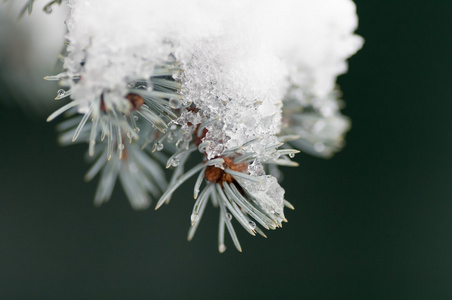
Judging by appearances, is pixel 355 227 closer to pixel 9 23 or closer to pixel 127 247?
pixel 127 247

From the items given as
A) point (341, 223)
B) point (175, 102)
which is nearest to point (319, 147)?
point (175, 102)

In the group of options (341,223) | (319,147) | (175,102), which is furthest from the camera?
(341,223)

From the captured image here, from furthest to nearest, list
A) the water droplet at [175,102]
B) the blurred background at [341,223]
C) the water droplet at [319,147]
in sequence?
the blurred background at [341,223] → the water droplet at [319,147] → the water droplet at [175,102]

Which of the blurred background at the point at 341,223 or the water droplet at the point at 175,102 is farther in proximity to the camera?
the blurred background at the point at 341,223

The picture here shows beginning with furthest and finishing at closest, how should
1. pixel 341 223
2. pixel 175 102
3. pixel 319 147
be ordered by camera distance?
pixel 341 223, pixel 319 147, pixel 175 102

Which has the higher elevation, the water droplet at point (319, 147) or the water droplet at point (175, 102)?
the water droplet at point (319, 147)

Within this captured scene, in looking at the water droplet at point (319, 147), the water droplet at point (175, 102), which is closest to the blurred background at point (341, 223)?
the water droplet at point (319, 147)

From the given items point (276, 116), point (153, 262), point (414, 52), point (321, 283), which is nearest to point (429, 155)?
point (414, 52)

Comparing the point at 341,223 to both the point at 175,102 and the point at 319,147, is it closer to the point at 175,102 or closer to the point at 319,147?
the point at 319,147

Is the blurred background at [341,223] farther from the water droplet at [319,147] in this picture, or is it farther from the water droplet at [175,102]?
the water droplet at [175,102]

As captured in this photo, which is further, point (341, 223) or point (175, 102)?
point (341, 223)
